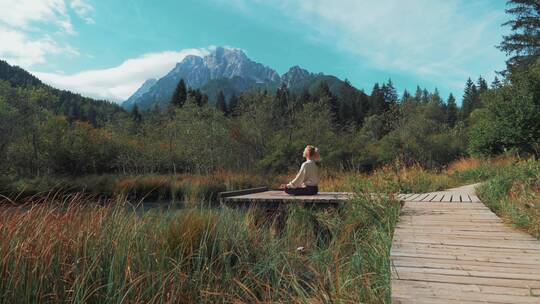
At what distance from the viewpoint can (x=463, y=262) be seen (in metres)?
2.25

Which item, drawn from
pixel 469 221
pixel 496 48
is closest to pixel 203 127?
pixel 469 221

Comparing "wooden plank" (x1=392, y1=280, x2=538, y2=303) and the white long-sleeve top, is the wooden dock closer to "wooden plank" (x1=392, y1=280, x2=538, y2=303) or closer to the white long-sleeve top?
the white long-sleeve top

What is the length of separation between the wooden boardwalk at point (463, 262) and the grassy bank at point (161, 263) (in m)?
0.15

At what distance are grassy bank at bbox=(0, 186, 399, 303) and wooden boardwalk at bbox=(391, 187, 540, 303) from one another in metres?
0.15

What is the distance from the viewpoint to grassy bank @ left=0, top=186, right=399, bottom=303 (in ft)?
6.36

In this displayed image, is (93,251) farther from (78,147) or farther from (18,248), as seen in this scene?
(78,147)

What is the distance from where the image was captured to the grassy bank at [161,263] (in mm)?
1938

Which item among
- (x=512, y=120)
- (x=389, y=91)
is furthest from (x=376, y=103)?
(x=512, y=120)

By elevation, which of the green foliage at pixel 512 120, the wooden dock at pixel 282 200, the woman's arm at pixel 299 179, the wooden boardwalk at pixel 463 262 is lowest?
the wooden dock at pixel 282 200

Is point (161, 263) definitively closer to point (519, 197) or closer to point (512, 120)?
point (519, 197)

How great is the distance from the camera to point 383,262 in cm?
239

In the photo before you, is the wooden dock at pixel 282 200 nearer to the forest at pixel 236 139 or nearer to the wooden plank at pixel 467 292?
the wooden plank at pixel 467 292

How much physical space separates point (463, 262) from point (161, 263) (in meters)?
1.93

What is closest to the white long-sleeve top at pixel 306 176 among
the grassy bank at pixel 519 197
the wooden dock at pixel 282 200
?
the wooden dock at pixel 282 200
